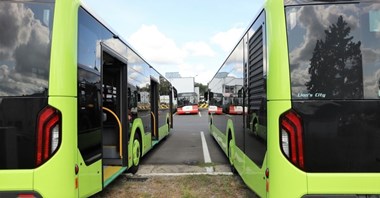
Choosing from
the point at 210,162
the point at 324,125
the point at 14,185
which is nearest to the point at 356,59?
the point at 324,125

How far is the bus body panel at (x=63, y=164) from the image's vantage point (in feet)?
12.9

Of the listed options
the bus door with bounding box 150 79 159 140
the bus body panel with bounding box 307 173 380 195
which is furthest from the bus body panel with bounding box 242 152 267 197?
the bus door with bounding box 150 79 159 140

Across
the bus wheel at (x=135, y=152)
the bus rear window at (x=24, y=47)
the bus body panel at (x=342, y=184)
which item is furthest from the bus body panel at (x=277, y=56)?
the bus wheel at (x=135, y=152)

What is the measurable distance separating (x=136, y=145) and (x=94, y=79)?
10.2 feet

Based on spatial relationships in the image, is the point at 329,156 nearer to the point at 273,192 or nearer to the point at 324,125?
the point at 324,125

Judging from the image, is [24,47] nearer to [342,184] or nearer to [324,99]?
[324,99]

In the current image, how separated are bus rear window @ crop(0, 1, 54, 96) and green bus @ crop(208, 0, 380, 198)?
2583 mm

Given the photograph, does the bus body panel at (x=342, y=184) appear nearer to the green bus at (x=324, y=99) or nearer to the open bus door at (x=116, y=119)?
the green bus at (x=324, y=99)

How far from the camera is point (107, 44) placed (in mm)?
5887

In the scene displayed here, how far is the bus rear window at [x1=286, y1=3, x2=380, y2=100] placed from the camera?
12.6ft

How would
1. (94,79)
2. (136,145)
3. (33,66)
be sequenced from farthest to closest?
(136,145) < (94,79) < (33,66)

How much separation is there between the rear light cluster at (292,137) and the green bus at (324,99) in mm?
10

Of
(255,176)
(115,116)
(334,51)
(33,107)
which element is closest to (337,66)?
(334,51)

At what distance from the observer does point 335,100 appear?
3.85 meters
